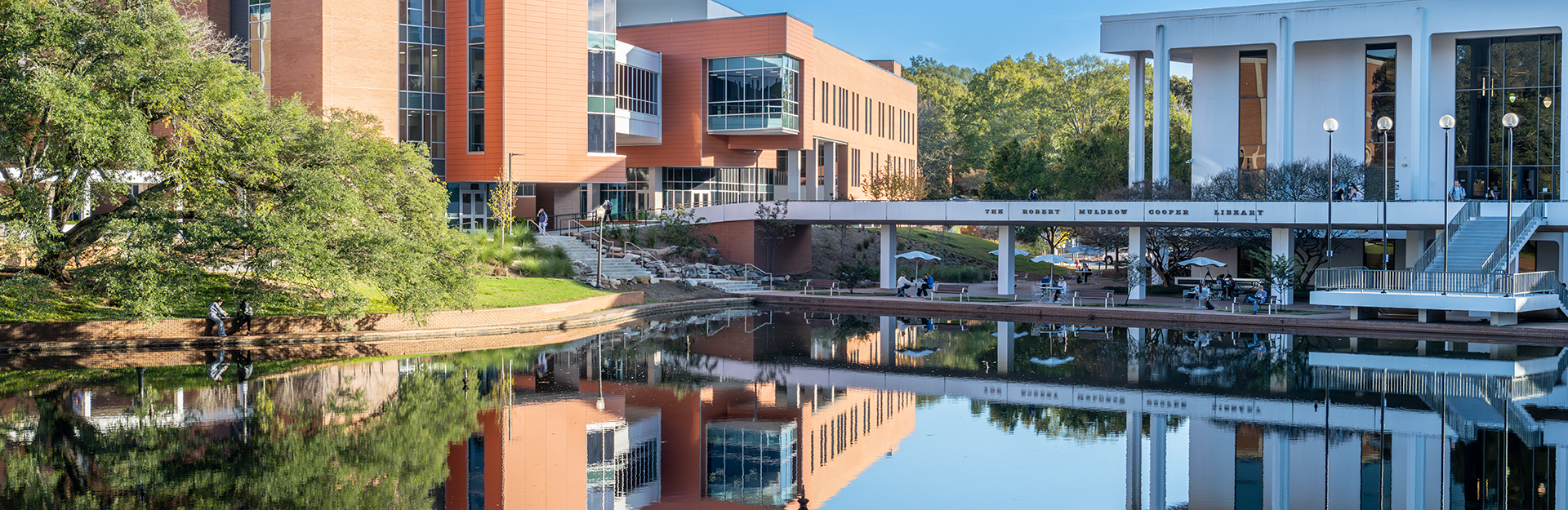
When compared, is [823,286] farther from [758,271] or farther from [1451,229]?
[1451,229]

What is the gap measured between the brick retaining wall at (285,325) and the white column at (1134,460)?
62.5 feet

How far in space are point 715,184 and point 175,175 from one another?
43.7 m

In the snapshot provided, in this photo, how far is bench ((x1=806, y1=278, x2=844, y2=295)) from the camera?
4677 cm

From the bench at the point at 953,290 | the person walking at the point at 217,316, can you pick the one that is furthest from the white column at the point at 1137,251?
the person walking at the point at 217,316

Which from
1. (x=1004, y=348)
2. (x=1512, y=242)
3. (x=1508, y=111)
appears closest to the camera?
(x=1004, y=348)

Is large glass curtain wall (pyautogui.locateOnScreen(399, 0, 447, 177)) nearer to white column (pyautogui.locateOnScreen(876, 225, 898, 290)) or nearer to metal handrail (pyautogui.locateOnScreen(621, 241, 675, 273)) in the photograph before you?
metal handrail (pyautogui.locateOnScreen(621, 241, 675, 273))

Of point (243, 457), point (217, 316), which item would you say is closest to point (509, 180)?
point (217, 316)

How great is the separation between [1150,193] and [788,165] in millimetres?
33743

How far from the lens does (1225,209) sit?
41594 mm

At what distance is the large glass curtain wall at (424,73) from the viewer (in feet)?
184

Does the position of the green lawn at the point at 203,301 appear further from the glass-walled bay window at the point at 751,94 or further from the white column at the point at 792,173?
the white column at the point at 792,173

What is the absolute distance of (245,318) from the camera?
97.7 ft

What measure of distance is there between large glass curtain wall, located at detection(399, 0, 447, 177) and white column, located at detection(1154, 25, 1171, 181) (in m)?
32.7

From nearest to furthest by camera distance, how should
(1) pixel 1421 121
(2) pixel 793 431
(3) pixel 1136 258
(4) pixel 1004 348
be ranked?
(2) pixel 793 431
(4) pixel 1004 348
(3) pixel 1136 258
(1) pixel 1421 121
